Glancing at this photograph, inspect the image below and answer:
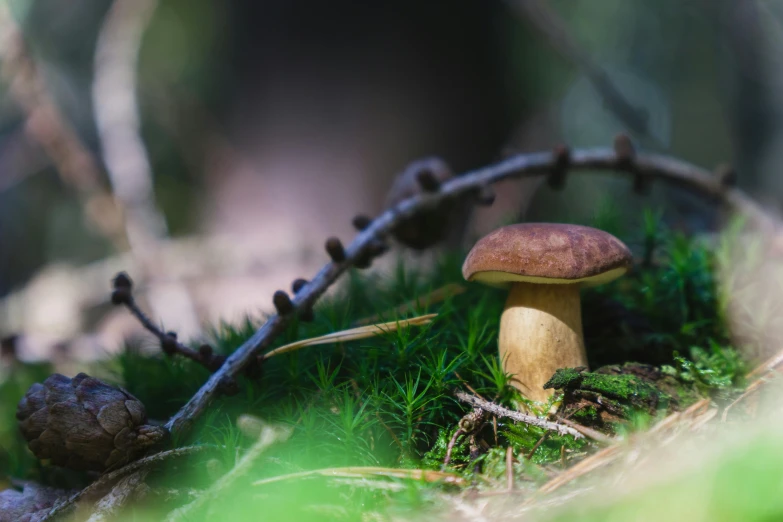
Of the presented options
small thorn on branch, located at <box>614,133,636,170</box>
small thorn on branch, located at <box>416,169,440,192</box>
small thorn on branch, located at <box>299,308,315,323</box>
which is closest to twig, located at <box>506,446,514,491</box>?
small thorn on branch, located at <box>299,308,315,323</box>

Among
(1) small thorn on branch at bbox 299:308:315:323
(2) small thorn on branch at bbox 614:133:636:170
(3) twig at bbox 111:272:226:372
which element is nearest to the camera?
(3) twig at bbox 111:272:226:372

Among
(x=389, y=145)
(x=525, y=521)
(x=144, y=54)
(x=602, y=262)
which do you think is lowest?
(x=525, y=521)

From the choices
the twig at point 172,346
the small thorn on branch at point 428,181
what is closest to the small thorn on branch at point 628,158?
the small thorn on branch at point 428,181

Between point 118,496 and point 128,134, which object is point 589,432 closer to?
point 118,496

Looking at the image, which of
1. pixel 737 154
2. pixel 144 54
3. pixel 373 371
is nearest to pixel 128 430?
pixel 373 371

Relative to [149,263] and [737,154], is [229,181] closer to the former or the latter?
[149,263]

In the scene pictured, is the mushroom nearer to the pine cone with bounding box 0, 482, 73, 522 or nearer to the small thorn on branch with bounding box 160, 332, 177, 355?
the small thorn on branch with bounding box 160, 332, 177, 355
